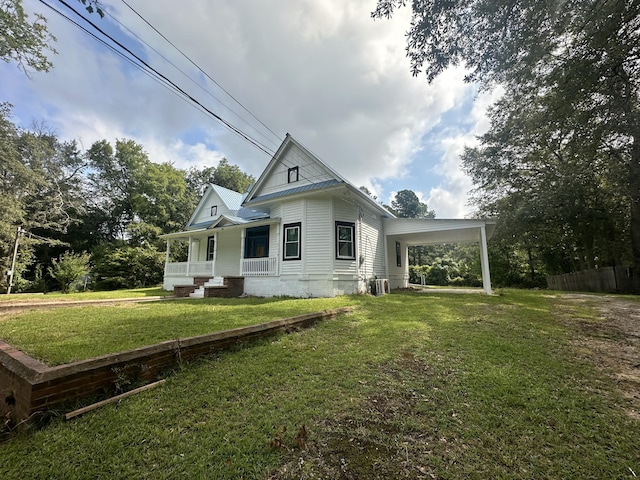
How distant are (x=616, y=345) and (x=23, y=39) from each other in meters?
20.5

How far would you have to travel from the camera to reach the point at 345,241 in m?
11.7

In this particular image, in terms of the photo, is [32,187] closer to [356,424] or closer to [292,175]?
[292,175]

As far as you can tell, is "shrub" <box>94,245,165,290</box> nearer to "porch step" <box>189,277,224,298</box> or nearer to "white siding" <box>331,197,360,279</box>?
"porch step" <box>189,277,224,298</box>

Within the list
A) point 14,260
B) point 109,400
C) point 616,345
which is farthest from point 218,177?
point 616,345

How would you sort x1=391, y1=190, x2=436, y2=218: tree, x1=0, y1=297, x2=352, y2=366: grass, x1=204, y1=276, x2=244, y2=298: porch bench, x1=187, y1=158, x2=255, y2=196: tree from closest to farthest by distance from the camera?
x1=0, y1=297, x2=352, y2=366: grass
x1=204, y1=276, x2=244, y2=298: porch bench
x1=187, y1=158, x2=255, y2=196: tree
x1=391, y1=190, x2=436, y2=218: tree

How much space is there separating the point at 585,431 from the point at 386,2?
690cm

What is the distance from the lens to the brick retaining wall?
2570 mm

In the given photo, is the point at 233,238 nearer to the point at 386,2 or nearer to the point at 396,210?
the point at 386,2

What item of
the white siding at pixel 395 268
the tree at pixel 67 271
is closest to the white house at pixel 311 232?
the white siding at pixel 395 268

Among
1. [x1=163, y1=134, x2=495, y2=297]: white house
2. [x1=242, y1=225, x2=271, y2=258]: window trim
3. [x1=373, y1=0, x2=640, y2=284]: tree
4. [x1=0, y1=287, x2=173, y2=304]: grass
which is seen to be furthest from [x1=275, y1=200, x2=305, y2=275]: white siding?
[x1=373, y1=0, x2=640, y2=284]: tree

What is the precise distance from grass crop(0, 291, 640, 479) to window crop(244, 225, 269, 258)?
32.8ft

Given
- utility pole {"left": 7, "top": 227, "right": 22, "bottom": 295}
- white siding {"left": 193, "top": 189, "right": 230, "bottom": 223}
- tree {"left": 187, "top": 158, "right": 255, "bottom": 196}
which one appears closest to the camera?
utility pole {"left": 7, "top": 227, "right": 22, "bottom": 295}

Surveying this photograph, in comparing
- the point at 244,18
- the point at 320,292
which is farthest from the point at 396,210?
the point at 244,18

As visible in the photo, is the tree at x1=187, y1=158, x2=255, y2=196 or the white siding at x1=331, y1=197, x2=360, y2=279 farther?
the tree at x1=187, y1=158, x2=255, y2=196
